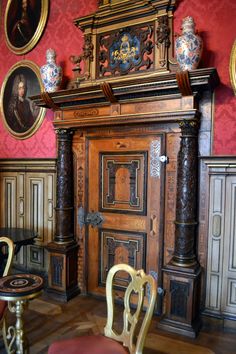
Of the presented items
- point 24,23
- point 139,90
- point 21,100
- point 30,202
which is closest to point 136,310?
point 139,90

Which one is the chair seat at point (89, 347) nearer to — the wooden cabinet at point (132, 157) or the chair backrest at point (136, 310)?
the chair backrest at point (136, 310)

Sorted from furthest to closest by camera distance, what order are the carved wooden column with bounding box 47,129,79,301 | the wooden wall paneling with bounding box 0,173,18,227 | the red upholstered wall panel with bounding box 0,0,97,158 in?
1. the wooden wall paneling with bounding box 0,173,18,227
2. the red upholstered wall panel with bounding box 0,0,97,158
3. the carved wooden column with bounding box 47,129,79,301

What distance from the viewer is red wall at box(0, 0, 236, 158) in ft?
8.40

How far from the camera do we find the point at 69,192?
3309mm

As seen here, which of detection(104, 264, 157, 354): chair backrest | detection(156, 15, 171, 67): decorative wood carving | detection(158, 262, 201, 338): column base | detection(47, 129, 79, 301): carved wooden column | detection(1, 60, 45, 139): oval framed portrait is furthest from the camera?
detection(1, 60, 45, 139): oval framed portrait

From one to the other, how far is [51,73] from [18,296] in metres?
2.28

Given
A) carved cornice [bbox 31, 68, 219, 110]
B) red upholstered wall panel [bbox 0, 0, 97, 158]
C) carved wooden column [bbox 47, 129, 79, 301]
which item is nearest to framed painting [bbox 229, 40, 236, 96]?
carved cornice [bbox 31, 68, 219, 110]

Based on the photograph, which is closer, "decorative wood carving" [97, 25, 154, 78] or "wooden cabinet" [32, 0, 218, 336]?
"wooden cabinet" [32, 0, 218, 336]

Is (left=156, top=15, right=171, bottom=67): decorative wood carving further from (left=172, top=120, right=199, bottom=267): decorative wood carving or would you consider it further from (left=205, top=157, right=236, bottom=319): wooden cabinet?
(left=205, top=157, right=236, bottom=319): wooden cabinet

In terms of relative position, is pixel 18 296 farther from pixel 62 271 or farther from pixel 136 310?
pixel 62 271

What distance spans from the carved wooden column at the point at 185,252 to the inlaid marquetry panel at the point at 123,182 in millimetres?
447

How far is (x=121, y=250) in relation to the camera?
313cm

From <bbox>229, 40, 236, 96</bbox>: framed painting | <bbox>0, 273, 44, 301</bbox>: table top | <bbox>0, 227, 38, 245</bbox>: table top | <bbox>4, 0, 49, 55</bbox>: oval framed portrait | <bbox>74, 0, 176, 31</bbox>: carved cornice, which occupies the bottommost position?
<bbox>0, 273, 44, 301</bbox>: table top

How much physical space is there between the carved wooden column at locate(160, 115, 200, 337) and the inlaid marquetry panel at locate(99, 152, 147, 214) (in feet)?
1.47
